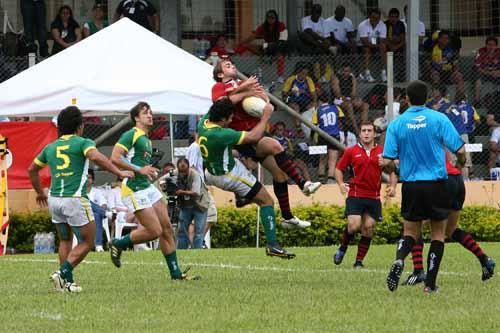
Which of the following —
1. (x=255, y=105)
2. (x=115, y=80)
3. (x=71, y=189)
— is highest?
(x=115, y=80)

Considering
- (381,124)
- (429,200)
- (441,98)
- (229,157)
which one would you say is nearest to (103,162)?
(229,157)

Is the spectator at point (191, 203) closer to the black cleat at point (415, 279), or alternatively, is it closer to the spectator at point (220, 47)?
the spectator at point (220, 47)

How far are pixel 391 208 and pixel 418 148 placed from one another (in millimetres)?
12366

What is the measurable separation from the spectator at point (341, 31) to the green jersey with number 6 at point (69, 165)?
15.6 meters

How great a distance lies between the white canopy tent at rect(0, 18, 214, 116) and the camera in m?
20.6

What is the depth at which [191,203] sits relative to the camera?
22.3 metres

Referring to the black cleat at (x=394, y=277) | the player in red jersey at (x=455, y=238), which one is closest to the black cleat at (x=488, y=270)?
the player in red jersey at (x=455, y=238)

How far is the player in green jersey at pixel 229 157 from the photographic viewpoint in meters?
13.7

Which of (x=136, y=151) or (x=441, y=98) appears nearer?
(x=136, y=151)

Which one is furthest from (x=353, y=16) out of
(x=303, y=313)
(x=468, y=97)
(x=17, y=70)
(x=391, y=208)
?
(x=303, y=313)

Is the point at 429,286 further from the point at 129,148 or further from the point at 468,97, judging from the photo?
the point at 468,97

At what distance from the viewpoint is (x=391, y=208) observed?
79.4 ft

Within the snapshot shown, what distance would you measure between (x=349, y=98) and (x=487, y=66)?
3.20 metres

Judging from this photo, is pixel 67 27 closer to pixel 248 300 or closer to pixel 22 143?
pixel 22 143
